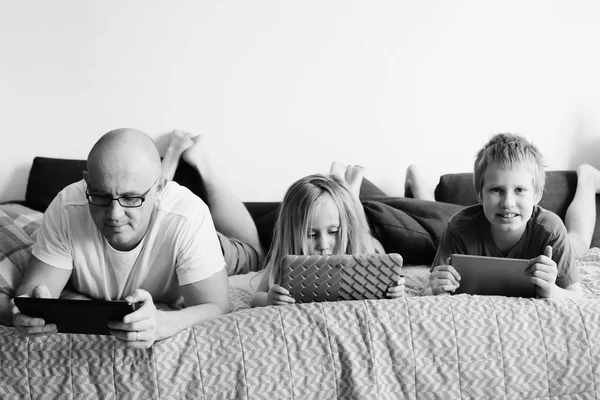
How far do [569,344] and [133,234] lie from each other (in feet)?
3.35

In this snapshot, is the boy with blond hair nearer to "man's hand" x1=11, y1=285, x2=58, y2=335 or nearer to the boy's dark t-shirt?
the boy's dark t-shirt

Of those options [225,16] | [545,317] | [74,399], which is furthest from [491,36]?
[74,399]

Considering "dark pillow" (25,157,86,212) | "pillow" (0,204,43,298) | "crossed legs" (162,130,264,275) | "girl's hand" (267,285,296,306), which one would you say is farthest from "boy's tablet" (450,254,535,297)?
"dark pillow" (25,157,86,212)

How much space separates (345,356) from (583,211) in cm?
147

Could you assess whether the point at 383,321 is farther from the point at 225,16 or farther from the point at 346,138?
the point at 225,16

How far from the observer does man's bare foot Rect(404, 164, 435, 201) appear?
264cm

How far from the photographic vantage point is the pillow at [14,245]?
1595 mm

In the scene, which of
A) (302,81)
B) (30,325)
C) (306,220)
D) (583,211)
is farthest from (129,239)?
(583,211)

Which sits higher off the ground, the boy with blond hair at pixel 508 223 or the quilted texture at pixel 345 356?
the boy with blond hair at pixel 508 223

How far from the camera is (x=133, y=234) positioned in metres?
1.54

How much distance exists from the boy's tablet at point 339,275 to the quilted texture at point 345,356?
0.05 metres

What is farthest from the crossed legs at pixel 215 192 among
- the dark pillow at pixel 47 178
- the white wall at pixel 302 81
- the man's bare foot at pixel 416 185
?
the man's bare foot at pixel 416 185

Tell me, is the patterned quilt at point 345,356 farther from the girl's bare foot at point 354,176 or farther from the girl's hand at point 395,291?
the girl's bare foot at point 354,176

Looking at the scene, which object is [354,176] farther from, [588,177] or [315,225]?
[588,177]
